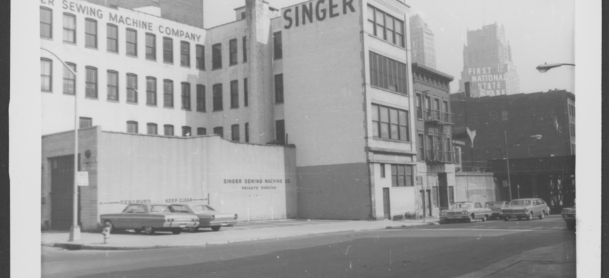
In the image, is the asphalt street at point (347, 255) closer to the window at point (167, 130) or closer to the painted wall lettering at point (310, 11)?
the window at point (167, 130)

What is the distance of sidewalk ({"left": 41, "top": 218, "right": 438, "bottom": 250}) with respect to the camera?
8000 millimetres

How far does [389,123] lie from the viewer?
10961mm

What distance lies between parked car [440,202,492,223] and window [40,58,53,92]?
7622 millimetres

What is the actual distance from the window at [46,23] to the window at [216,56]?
2.87 m

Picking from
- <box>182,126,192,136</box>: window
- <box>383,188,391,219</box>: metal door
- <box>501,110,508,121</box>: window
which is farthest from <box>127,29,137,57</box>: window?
<box>501,110,508,121</box>: window

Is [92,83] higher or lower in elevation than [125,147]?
higher

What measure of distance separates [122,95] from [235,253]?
389 centimetres

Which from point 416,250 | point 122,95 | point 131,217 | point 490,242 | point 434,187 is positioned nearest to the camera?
point 131,217

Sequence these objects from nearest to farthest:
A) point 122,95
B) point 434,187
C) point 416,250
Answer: point 122,95 → point 434,187 → point 416,250

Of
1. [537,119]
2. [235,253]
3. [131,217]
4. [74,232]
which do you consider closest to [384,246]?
[235,253]

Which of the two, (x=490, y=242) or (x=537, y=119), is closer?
(x=537, y=119)

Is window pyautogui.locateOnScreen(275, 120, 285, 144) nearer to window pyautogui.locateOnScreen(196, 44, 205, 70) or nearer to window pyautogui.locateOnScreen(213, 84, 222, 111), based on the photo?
window pyautogui.locateOnScreen(213, 84, 222, 111)

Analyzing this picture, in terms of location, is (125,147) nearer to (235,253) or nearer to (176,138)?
(176,138)

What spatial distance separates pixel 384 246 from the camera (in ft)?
37.7
